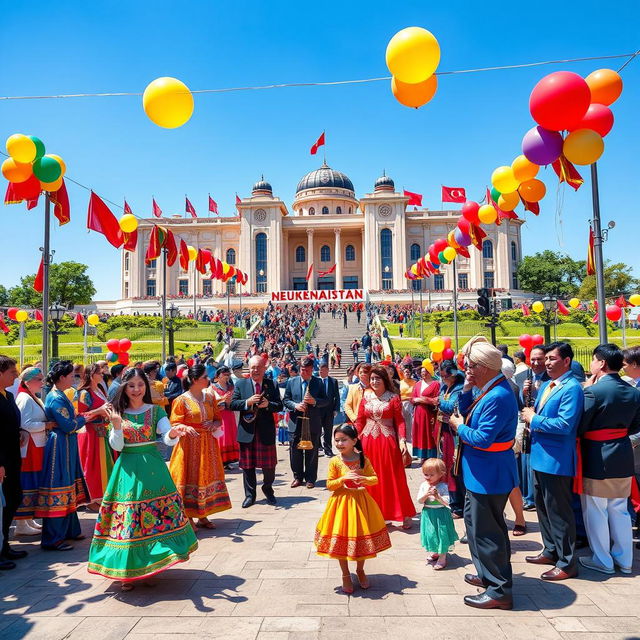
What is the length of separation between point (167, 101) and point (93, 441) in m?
3.83

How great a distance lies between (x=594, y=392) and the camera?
13.4 feet

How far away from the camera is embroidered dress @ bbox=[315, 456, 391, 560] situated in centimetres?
366

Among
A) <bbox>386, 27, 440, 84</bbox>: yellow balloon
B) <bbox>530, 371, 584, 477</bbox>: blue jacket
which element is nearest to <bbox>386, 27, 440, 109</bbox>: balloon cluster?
<bbox>386, 27, 440, 84</bbox>: yellow balloon

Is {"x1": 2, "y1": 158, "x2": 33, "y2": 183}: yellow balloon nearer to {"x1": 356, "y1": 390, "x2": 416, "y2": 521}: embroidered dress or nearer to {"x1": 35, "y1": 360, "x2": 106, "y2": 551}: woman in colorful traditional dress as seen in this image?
{"x1": 35, "y1": 360, "x2": 106, "y2": 551}: woman in colorful traditional dress

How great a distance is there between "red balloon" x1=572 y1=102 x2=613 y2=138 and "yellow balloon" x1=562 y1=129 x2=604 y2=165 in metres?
0.06

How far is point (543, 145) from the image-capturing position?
547 centimetres

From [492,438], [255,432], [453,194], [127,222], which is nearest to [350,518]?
[492,438]

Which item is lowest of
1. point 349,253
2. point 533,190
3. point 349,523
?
point 349,523

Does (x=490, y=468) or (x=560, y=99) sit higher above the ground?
(x=560, y=99)

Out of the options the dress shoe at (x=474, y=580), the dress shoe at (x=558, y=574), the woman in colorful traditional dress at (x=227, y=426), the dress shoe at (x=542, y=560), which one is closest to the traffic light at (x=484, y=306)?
the woman in colorful traditional dress at (x=227, y=426)

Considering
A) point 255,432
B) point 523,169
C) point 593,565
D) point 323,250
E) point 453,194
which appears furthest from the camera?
point 323,250

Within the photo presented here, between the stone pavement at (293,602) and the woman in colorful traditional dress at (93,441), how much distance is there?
1.20 meters

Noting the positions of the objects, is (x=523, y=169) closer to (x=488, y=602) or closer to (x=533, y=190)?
(x=533, y=190)

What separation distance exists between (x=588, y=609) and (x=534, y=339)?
7.94 metres
